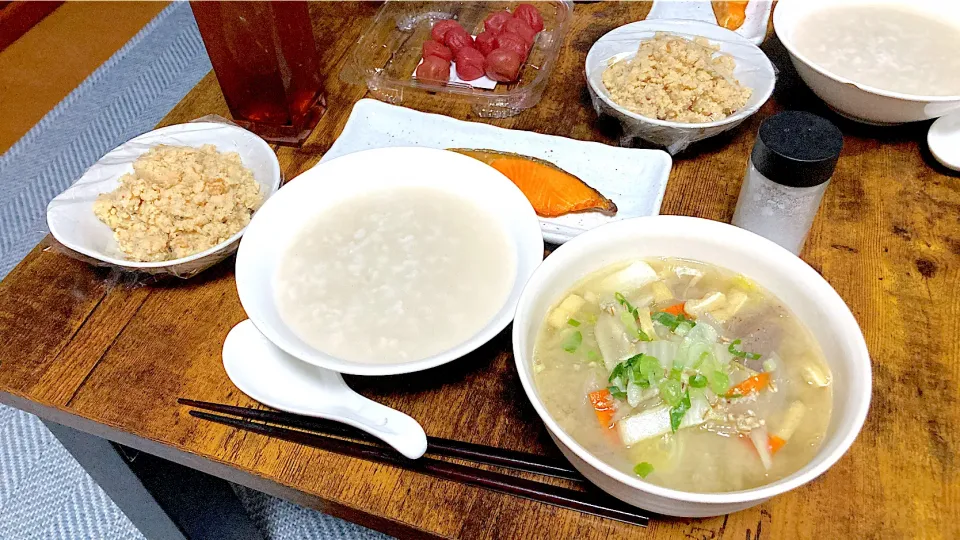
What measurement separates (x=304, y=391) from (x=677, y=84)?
1092 mm

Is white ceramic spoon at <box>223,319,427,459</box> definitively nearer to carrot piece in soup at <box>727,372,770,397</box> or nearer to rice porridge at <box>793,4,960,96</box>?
carrot piece in soup at <box>727,372,770,397</box>

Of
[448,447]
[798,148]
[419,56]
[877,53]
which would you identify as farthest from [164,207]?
[877,53]

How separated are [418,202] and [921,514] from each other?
1002 mm

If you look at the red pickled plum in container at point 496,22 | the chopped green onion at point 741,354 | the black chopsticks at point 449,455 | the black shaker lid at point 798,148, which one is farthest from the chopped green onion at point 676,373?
the red pickled plum in container at point 496,22

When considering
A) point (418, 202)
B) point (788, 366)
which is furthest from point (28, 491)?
point (788, 366)

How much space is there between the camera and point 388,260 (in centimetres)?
126

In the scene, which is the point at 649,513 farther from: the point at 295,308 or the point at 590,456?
the point at 295,308

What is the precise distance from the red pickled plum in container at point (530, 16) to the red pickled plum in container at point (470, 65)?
0.68 ft

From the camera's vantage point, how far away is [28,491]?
1.90 m

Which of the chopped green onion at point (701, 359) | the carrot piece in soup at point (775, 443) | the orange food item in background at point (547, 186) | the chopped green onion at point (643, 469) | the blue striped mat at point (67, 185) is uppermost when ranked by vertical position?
the chopped green onion at point (701, 359)

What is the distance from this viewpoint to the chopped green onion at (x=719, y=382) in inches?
37.0

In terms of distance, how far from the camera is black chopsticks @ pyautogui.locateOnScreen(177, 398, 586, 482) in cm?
103

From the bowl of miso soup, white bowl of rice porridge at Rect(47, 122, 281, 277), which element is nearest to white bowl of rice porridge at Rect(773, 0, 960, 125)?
the bowl of miso soup

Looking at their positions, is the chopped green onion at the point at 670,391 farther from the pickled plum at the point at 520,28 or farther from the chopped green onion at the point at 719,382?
the pickled plum at the point at 520,28
